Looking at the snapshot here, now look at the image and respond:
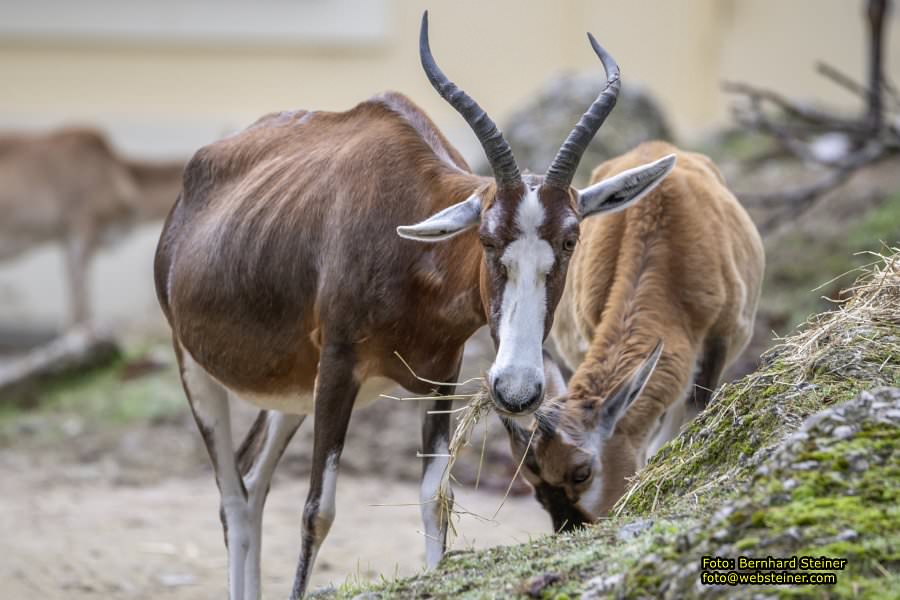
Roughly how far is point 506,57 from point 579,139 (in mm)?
10849

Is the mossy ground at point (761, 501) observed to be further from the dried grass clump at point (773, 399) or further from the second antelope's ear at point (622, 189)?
the second antelope's ear at point (622, 189)

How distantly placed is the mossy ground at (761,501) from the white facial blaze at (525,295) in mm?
655

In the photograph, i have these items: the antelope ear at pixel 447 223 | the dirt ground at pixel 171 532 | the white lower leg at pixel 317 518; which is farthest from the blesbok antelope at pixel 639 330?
the antelope ear at pixel 447 223

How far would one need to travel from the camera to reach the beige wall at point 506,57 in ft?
50.8

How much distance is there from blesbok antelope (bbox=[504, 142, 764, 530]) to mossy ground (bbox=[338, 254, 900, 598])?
76cm

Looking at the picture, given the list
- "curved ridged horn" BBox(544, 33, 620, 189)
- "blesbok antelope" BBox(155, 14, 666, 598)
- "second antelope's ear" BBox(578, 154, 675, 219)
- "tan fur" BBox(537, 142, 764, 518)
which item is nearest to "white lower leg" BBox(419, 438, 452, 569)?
"blesbok antelope" BBox(155, 14, 666, 598)

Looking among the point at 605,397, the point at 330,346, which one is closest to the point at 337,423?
the point at 330,346

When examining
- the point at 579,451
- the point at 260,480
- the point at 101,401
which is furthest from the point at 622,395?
the point at 101,401

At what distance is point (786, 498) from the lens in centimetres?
377

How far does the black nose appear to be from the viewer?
15.1 ft

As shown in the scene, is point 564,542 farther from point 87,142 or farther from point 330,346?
point 87,142

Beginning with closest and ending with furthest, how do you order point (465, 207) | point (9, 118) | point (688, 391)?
1. point (465, 207)
2. point (688, 391)
3. point (9, 118)

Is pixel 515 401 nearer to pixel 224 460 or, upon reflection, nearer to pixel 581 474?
pixel 581 474

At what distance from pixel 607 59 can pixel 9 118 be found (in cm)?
1280
